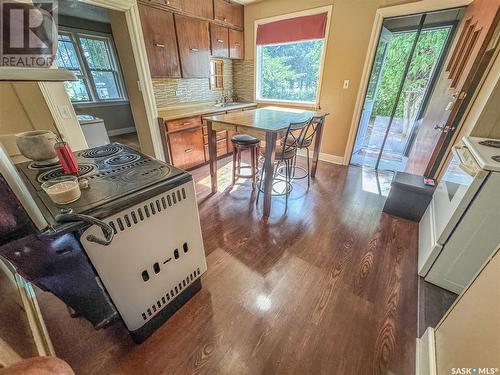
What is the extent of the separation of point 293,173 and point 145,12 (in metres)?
2.65

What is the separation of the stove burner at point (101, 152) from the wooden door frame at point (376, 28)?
9.99ft

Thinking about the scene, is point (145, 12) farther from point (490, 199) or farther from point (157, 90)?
point (490, 199)

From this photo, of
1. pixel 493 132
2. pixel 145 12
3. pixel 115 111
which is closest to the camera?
pixel 493 132

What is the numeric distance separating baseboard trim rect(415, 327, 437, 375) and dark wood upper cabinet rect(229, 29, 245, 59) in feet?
13.6

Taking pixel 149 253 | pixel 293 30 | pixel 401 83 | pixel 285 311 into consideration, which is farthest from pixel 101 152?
pixel 401 83

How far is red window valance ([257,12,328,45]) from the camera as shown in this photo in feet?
9.60

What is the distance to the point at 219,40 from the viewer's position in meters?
3.28

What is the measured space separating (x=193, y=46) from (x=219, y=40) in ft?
1.88

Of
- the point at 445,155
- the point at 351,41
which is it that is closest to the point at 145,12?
the point at 351,41

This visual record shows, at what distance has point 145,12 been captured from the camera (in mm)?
2346

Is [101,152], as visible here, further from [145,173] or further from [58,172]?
[145,173]

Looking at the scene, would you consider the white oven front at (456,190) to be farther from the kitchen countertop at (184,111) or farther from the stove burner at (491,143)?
the kitchen countertop at (184,111)

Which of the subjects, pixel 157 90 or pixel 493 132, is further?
pixel 157 90

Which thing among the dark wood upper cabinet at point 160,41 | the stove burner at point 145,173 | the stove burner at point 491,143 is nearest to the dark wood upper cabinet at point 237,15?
the dark wood upper cabinet at point 160,41
